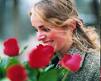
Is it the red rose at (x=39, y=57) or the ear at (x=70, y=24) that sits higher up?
the red rose at (x=39, y=57)

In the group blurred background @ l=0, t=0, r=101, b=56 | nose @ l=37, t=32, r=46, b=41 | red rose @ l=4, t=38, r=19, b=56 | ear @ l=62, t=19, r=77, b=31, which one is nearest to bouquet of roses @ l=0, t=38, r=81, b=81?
red rose @ l=4, t=38, r=19, b=56

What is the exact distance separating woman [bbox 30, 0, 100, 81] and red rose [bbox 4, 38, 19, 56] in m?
0.38

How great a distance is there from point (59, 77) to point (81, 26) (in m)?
0.93

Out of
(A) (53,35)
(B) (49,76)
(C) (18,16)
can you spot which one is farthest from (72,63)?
(C) (18,16)

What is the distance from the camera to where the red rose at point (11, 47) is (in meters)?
1.32

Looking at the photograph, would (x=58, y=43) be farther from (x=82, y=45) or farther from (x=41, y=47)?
(x=41, y=47)

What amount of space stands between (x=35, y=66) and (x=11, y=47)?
127 millimetres

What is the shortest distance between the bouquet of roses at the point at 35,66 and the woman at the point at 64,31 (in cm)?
38

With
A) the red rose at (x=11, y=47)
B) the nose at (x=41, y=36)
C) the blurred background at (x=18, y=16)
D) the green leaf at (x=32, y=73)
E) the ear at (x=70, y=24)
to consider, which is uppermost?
the red rose at (x=11, y=47)

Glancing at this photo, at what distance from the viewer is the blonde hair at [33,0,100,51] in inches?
76.2

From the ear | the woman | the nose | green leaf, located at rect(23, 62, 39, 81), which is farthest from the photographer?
the ear

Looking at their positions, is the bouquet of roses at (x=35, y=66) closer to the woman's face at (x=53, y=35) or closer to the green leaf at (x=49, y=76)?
the green leaf at (x=49, y=76)

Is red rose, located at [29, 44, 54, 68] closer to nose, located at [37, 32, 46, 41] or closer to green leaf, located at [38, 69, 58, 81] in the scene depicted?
green leaf, located at [38, 69, 58, 81]

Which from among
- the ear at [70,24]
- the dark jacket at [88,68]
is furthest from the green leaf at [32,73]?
the ear at [70,24]
